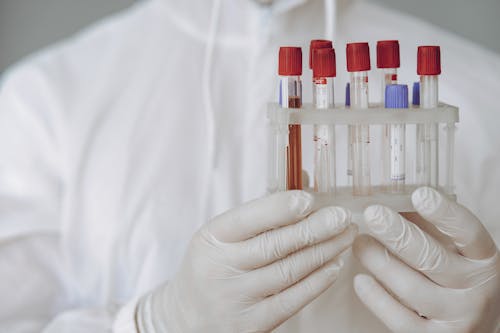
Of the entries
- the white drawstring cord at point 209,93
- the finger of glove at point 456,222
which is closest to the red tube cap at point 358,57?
the finger of glove at point 456,222

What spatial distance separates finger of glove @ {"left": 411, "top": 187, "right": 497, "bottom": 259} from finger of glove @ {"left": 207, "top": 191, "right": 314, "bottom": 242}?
0.40ft

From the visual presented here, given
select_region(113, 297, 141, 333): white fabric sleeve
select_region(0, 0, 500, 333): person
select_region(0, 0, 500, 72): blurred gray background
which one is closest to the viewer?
select_region(113, 297, 141, 333): white fabric sleeve

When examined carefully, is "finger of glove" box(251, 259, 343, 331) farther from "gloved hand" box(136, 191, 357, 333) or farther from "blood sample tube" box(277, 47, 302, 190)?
"blood sample tube" box(277, 47, 302, 190)

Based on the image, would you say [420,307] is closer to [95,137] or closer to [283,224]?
[283,224]

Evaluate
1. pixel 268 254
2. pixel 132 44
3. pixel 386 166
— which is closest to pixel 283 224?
pixel 268 254

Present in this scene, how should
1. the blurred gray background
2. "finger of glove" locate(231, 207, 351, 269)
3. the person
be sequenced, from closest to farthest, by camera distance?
1. "finger of glove" locate(231, 207, 351, 269)
2. the person
3. the blurred gray background

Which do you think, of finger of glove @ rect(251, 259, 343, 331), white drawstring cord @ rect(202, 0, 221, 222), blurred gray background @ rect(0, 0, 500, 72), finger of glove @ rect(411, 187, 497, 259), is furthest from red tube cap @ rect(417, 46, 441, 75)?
blurred gray background @ rect(0, 0, 500, 72)

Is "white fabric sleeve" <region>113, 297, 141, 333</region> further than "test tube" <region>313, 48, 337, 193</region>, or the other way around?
"white fabric sleeve" <region>113, 297, 141, 333</region>

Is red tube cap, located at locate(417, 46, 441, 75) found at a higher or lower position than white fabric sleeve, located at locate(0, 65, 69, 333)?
higher

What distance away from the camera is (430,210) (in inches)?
31.9

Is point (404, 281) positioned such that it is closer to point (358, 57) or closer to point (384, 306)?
point (384, 306)

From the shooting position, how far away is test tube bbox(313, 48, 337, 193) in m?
0.82

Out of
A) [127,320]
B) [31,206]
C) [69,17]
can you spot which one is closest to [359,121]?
[127,320]

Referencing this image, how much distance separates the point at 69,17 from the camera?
2039 millimetres
